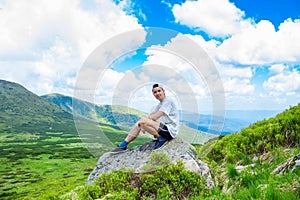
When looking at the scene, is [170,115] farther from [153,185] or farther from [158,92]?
[153,185]

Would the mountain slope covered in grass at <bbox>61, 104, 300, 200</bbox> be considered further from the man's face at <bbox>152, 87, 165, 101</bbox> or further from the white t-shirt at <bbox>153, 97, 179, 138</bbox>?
the man's face at <bbox>152, 87, 165, 101</bbox>

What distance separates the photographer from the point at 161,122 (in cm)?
1088

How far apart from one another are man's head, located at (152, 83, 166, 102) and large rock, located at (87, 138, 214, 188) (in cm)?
172

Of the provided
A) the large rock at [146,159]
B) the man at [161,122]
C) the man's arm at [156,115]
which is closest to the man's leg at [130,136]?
the man at [161,122]

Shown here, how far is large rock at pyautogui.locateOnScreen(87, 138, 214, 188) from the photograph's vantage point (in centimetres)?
938

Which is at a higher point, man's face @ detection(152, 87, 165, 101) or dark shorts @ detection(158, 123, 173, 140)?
man's face @ detection(152, 87, 165, 101)

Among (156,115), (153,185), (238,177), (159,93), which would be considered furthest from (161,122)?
(238,177)

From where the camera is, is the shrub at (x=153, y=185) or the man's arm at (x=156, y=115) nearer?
the shrub at (x=153, y=185)

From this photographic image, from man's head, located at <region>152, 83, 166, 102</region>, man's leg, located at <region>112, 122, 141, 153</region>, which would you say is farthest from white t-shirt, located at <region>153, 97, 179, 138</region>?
man's leg, located at <region>112, 122, 141, 153</region>

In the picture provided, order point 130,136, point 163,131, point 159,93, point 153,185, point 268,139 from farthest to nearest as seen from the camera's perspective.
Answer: point 130,136 → point 159,93 → point 163,131 → point 268,139 → point 153,185

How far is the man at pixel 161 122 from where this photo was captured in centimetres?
1074

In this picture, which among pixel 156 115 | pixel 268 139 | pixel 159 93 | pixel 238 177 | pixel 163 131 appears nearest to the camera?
pixel 238 177

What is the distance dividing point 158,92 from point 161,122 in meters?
1.17

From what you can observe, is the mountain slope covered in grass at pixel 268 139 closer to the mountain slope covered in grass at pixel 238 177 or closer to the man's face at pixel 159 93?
the mountain slope covered in grass at pixel 238 177
